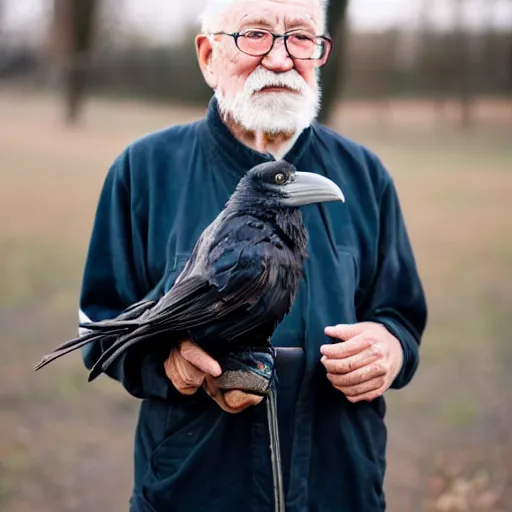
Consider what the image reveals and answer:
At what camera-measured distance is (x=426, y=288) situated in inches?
155

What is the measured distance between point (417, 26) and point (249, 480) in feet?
9.99

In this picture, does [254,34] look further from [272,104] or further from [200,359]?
[200,359]

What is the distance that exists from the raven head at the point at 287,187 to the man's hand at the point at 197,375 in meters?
0.27

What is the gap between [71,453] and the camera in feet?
10.5

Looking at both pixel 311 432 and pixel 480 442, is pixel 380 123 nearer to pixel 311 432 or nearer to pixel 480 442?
pixel 480 442

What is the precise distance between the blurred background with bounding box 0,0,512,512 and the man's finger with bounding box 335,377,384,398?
81.2 inches

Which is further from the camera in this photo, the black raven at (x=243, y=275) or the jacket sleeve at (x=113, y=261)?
the jacket sleeve at (x=113, y=261)

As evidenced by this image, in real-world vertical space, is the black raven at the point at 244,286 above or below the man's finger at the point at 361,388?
above

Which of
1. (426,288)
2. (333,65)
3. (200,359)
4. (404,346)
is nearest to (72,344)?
(200,359)

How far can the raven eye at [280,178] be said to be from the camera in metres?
1.17

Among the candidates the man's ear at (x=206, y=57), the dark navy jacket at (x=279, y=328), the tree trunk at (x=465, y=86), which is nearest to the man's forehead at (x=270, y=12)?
the man's ear at (x=206, y=57)

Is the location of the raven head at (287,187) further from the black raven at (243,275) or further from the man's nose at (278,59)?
the man's nose at (278,59)

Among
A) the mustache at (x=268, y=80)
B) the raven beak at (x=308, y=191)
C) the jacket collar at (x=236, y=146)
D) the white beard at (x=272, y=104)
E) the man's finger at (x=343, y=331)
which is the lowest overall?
the man's finger at (x=343, y=331)

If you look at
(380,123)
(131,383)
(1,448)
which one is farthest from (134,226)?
(380,123)
